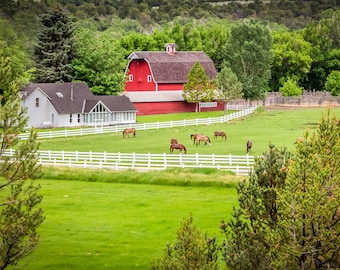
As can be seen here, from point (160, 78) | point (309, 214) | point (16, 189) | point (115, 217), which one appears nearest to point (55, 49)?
point (160, 78)

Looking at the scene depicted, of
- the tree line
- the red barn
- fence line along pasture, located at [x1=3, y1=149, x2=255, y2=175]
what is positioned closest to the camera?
fence line along pasture, located at [x1=3, y1=149, x2=255, y2=175]

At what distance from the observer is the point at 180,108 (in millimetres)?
88438

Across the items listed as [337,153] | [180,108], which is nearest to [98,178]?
[337,153]

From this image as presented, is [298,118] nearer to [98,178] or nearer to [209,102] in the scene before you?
[209,102]

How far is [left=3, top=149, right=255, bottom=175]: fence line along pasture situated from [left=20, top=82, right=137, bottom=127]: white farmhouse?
78.3 feet

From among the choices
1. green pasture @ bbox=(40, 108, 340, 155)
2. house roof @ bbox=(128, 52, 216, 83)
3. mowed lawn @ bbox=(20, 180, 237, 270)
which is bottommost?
mowed lawn @ bbox=(20, 180, 237, 270)

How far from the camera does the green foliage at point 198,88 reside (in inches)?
3359

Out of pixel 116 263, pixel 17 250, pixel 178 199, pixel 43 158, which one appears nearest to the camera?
pixel 17 250

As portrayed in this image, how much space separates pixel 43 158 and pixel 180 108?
4355cm

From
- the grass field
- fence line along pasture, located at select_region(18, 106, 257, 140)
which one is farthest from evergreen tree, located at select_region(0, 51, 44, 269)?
fence line along pasture, located at select_region(18, 106, 257, 140)

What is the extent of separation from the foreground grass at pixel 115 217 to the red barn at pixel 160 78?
1791 inches

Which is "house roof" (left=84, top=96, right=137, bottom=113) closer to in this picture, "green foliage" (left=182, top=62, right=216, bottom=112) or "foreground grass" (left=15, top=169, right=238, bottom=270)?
"green foliage" (left=182, top=62, right=216, bottom=112)

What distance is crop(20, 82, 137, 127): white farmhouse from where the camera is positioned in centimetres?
7175

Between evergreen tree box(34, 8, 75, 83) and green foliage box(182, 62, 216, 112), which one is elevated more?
evergreen tree box(34, 8, 75, 83)
